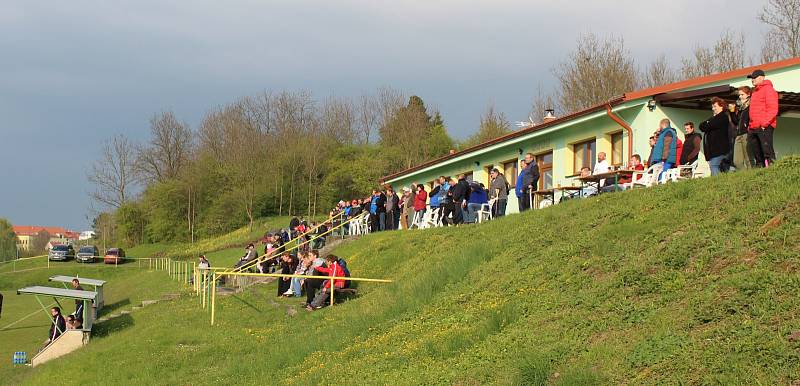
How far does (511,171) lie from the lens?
26016 mm

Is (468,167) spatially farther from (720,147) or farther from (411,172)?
(720,147)

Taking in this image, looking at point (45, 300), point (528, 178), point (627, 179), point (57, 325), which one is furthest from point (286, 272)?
point (45, 300)

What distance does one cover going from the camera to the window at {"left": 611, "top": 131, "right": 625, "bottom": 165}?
2047 centimetres

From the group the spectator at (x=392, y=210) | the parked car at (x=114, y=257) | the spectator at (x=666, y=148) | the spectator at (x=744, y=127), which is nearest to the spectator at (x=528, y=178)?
the spectator at (x=666, y=148)

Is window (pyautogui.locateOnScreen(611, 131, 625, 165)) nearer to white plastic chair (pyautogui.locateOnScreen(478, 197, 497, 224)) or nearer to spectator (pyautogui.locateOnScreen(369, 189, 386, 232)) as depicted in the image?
white plastic chair (pyautogui.locateOnScreen(478, 197, 497, 224))

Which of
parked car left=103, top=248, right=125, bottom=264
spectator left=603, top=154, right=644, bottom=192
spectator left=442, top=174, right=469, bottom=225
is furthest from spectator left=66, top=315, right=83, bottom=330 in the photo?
parked car left=103, top=248, right=125, bottom=264

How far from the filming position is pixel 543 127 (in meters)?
22.8

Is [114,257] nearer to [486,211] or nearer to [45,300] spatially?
[45,300]

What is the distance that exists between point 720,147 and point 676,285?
5.90m

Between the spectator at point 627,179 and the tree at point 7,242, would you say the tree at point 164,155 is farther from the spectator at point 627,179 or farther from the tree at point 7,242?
the spectator at point 627,179

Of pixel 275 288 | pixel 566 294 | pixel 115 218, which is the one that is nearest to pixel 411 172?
pixel 275 288

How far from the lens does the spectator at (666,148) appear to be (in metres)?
14.4

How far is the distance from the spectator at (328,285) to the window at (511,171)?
10719mm

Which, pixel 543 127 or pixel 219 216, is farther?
pixel 219 216
